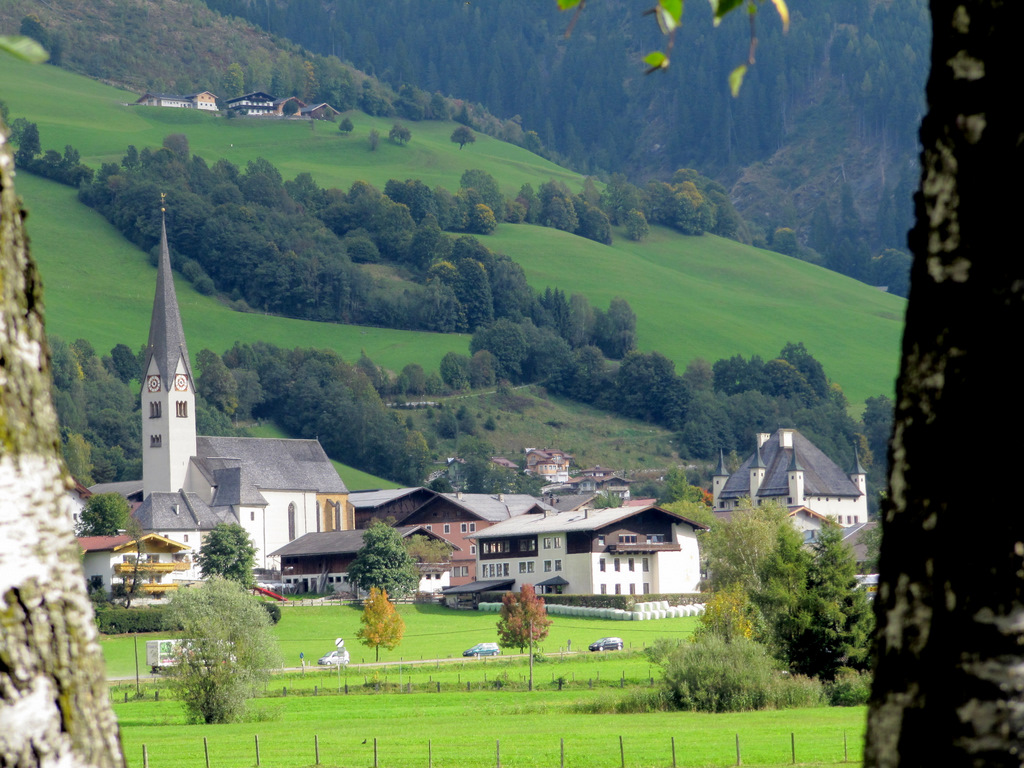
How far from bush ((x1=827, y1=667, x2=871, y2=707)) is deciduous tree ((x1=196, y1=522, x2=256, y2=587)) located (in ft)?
175

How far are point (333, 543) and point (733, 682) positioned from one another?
219 feet

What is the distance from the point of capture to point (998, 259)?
3.36m

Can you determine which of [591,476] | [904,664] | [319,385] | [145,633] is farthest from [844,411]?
[904,664]

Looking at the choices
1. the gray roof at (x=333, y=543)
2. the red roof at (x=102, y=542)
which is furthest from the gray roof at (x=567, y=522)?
the red roof at (x=102, y=542)

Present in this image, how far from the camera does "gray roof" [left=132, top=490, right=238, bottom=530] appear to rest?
356ft

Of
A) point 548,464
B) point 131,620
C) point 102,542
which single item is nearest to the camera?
point 131,620

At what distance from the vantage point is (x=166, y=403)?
12725 cm

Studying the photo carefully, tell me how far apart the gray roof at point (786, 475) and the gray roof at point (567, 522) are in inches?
1821

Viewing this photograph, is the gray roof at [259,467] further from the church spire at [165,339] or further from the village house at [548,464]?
the village house at [548,464]

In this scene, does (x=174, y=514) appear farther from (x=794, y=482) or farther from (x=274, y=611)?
A: (x=794, y=482)

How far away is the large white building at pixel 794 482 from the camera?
463 ft

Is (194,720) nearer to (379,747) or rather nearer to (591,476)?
(379,747)

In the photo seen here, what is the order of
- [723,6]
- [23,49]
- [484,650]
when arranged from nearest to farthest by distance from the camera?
[23,49], [723,6], [484,650]

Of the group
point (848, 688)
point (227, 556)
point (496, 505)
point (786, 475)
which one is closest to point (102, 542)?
point (227, 556)
